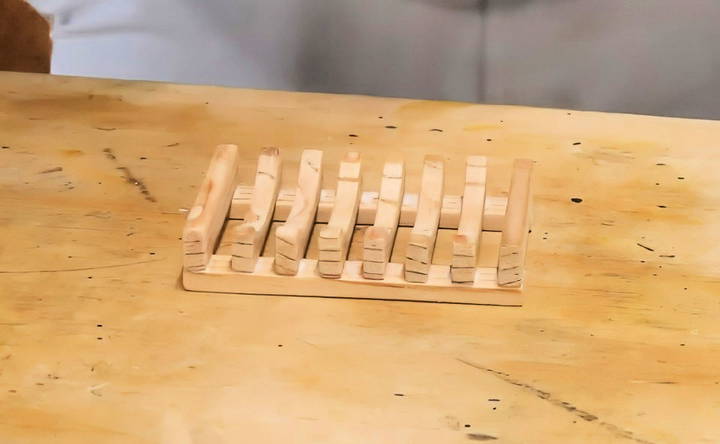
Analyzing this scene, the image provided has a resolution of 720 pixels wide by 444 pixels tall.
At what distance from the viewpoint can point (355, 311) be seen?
2.52 feet

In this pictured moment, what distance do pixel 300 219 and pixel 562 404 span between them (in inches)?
11.0

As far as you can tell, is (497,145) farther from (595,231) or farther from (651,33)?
(651,33)

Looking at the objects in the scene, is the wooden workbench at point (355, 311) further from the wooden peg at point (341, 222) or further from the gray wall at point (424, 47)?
the gray wall at point (424, 47)

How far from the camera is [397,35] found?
4.37 ft

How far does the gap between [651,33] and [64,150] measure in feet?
2.51

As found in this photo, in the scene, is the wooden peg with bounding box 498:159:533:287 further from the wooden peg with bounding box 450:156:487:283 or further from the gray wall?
the gray wall

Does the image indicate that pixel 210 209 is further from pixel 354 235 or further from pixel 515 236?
pixel 515 236

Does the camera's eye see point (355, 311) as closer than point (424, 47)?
Yes

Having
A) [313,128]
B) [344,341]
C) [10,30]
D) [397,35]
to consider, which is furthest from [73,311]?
[397,35]

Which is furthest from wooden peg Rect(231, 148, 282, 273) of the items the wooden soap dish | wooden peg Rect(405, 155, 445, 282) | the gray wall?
the gray wall

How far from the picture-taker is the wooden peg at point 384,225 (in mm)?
770

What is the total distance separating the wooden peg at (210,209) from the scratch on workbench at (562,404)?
23 cm

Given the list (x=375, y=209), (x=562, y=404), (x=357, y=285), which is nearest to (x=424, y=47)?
(x=375, y=209)

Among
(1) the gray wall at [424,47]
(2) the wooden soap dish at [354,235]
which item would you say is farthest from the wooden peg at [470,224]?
(1) the gray wall at [424,47]
